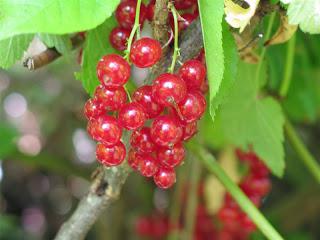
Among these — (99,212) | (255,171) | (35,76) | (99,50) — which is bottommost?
(35,76)

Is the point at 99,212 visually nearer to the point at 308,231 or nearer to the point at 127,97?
the point at 127,97

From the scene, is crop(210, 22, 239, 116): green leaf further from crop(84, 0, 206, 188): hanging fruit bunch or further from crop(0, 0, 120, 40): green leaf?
crop(0, 0, 120, 40): green leaf

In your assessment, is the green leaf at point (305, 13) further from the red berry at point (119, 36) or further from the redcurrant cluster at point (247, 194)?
the redcurrant cluster at point (247, 194)

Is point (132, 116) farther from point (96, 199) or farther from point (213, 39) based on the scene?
point (96, 199)

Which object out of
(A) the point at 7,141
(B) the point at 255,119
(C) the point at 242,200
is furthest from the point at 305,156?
(A) the point at 7,141

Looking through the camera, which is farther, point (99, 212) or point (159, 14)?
point (99, 212)

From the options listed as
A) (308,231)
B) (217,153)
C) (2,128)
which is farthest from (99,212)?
(308,231)

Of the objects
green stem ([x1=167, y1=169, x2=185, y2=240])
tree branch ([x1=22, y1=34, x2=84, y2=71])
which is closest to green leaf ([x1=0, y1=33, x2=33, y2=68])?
tree branch ([x1=22, y1=34, x2=84, y2=71])
